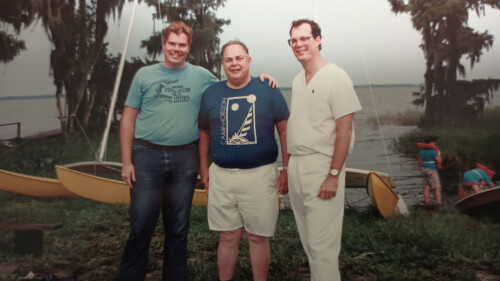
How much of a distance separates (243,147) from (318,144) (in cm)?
48

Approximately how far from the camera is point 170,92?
2693mm

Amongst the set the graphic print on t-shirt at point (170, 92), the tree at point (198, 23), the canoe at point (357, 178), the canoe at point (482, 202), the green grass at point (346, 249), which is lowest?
the green grass at point (346, 249)

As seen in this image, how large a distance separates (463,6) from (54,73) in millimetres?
3495

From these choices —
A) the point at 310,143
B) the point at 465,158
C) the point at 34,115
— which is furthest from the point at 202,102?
the point at 465,158

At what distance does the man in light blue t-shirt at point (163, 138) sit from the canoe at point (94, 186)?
67 centimetres

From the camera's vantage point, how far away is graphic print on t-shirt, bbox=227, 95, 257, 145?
8.48 ft

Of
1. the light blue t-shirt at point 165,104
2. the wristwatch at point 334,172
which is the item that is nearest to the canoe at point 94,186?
the light blue t-shirt at point 165,104

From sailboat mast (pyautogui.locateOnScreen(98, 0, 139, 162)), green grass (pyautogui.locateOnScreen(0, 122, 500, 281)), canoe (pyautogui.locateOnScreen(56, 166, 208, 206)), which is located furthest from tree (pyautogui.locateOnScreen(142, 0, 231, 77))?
canoe (pyautogui.locateOnScreen(56, 166, 208, 206))

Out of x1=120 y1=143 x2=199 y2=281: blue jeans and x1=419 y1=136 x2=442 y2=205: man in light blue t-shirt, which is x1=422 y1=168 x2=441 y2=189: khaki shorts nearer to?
x1=419 y1=136 x2=442 y2=205: man in light blue t-shirt

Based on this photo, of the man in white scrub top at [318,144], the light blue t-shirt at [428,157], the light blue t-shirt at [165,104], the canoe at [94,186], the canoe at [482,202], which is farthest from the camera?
the canoe at [94,186]

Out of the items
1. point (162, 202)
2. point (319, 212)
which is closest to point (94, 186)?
point (162, 202)

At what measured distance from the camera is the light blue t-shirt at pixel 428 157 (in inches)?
129

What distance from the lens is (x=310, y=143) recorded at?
250cm

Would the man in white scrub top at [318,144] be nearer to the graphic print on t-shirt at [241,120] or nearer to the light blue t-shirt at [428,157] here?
the graphic print on t-shirt at [241,120]
